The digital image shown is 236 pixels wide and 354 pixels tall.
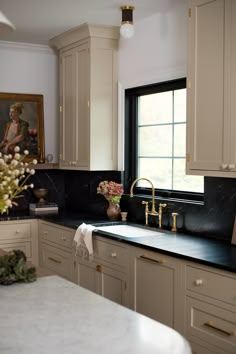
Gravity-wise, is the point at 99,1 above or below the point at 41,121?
above

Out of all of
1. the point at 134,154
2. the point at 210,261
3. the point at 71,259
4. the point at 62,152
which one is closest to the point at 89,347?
the point at 210,261

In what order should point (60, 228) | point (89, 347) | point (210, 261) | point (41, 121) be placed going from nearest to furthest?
point (89, 347)
point (210, 261)
point (60, 228)
point (41, 121)

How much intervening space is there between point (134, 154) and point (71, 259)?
1151 millimetres

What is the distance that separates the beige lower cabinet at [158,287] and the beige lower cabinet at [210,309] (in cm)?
9

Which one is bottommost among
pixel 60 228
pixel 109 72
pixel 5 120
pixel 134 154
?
pixel 60 228

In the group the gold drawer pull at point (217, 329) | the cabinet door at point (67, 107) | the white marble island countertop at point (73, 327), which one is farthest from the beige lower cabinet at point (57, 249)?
the white marble island countertop at point (73, 327)

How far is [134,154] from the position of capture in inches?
191

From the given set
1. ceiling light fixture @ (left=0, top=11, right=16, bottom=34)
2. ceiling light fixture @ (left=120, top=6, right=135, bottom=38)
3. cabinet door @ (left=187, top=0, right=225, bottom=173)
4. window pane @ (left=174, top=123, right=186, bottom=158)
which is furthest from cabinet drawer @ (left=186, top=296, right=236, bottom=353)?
ceiling light fixture @ (left=120, top=6, right=135, bottom=38)

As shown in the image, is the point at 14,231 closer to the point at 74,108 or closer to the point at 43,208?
the point at 43,208

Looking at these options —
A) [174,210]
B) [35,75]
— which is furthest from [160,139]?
[35,75]

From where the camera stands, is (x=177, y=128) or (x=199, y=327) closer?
(x=199, y=327)

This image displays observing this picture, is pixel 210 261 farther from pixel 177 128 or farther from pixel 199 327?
pixel 177 128

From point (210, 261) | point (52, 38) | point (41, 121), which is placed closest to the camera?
point (210, 261)

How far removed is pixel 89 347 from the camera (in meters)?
1.61
